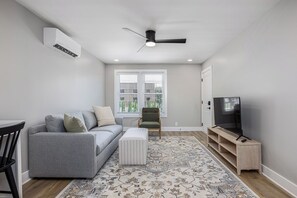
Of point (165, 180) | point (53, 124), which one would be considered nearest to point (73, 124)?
point (53, 124)

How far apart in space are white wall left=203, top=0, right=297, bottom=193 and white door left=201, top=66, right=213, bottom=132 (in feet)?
5.83

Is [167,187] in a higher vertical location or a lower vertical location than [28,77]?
lower

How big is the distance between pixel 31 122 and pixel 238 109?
3184 mm

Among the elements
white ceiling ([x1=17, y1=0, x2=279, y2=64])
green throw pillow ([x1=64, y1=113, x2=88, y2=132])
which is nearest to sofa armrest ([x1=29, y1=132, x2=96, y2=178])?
green throw pillow ([x1=64, y1=113, x2=88, y2=132])

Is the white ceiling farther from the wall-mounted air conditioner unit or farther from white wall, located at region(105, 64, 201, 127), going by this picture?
white wall, located at region(105, 64, 201, 127)

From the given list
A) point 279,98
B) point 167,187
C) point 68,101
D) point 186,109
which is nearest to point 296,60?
point 279,98

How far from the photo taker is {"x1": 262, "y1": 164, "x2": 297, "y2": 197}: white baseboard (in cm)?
207

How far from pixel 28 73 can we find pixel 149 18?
6.28 feet

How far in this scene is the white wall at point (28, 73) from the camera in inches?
84.3

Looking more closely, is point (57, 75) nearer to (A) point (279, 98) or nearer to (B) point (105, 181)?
(B) point (105, 181)

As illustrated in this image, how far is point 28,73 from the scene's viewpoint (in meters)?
2.48

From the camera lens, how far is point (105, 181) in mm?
2439

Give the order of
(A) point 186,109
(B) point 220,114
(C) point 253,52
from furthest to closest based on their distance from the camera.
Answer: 1. (A) point 186,109
2. (B) point 220,114
3. (C) point 253,52

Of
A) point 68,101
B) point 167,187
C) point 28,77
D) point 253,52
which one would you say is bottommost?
point 167,187
